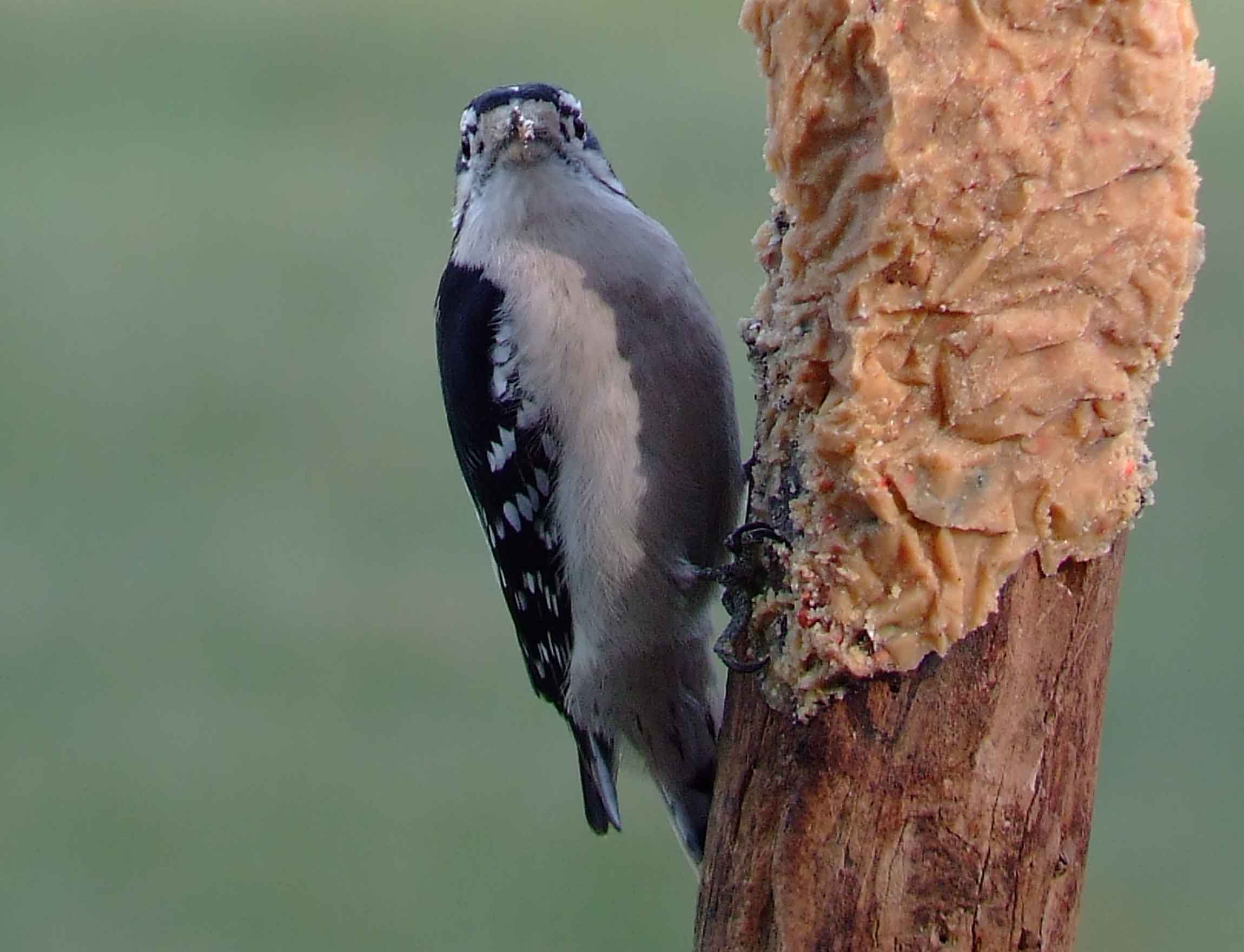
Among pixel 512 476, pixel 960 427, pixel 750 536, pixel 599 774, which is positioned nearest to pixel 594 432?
pixel 512 476

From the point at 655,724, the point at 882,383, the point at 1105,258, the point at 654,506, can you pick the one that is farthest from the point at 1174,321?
the point at 655,724

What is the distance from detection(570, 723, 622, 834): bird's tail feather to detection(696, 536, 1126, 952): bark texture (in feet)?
2.34

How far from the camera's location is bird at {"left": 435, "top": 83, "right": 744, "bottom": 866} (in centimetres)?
191

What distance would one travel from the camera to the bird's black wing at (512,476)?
197 centimetres

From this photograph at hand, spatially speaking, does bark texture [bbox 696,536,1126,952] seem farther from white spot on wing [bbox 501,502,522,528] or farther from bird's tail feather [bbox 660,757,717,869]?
white spot on wing [bbox 501,502,522,528]

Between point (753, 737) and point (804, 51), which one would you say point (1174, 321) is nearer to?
Result: point (804, 51)

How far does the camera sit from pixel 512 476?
6.57ft

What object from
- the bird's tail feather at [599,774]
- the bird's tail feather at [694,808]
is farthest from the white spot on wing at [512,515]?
the bird's tail feather at [694,808]

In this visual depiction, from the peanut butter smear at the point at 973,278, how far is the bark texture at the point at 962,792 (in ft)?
0.13

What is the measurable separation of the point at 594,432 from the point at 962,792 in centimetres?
77

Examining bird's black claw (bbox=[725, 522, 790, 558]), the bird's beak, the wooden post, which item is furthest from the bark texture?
the bird's beak

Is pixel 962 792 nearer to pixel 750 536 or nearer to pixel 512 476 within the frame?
pixel 750 536

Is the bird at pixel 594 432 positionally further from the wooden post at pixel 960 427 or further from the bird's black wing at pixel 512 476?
the wooden post at pixel 960 427

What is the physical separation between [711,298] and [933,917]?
1.94 m
